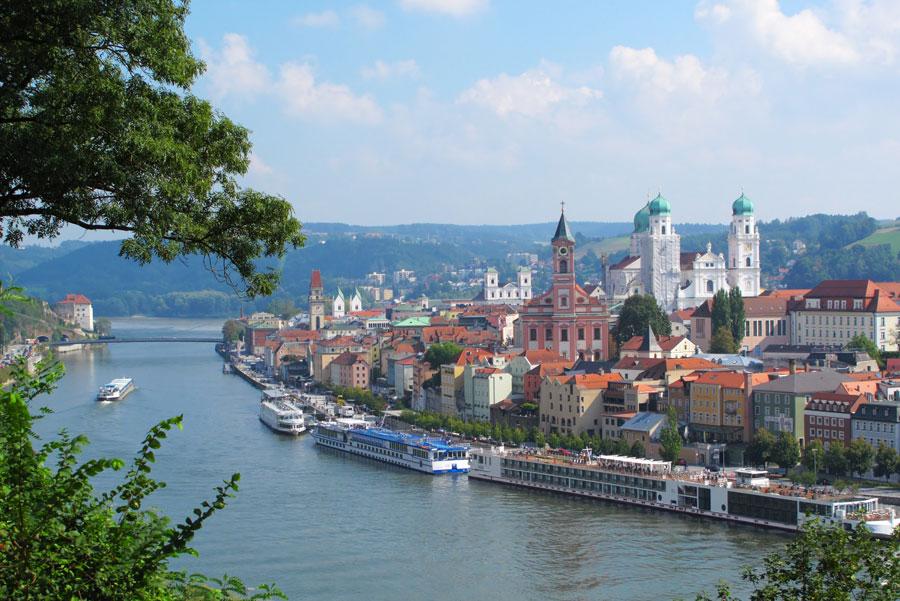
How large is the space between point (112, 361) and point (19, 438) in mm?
44962

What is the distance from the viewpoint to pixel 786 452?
1875 cm

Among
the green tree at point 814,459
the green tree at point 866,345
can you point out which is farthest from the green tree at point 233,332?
the green tree at point 814,459

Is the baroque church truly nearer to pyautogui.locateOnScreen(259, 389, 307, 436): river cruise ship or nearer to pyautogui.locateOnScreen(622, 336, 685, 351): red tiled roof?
pyautogui.locateOnScreen(622, 336, 685, 351): red tiled roof

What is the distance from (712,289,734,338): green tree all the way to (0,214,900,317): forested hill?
107 feet

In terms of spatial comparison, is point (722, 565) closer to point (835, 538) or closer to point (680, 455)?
point (680, 455)

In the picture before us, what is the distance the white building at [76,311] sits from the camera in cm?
6366

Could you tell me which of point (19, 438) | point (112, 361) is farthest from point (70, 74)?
point (112, 361)

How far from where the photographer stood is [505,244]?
16125 centimetres

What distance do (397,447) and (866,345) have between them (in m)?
11.4

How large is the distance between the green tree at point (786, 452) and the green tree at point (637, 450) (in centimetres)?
240

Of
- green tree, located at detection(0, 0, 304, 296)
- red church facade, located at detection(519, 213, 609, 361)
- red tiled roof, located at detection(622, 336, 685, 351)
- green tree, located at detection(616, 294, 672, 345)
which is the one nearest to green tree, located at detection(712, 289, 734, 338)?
green tree, located at detection(616, 294, 672, 345)

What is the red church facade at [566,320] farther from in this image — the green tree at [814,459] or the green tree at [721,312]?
the green tree at [814,459]

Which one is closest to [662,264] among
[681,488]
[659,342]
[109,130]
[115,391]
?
[659,342]

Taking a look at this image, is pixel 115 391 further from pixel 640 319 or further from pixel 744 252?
pixel 744 252
